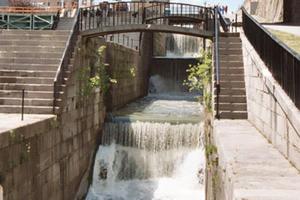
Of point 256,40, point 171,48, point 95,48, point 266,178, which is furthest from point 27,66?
point 171,48

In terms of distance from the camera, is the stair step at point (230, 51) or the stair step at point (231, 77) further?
A: the stair step at point (230, 51)

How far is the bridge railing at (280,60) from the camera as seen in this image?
307 inches

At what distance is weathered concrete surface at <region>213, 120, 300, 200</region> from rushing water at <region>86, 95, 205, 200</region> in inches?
230

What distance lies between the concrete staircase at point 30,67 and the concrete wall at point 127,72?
446 centimetres

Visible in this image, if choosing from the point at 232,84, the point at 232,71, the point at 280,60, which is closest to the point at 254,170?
the point at 280,60

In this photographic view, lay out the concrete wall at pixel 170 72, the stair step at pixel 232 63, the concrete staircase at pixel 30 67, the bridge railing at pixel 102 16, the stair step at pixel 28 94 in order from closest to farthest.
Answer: the concrete staircase at pixel 30 67 → the stair step at pixel 28 94 → the stair step at pixel 232 63 → the bridge railing at pixel 102 16 → the concrete wall at pixel 170 72

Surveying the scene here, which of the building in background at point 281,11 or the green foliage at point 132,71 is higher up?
the building in background at point 281,11

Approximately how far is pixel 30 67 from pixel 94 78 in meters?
2.55

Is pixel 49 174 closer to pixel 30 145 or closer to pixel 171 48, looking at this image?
pixel 30 145

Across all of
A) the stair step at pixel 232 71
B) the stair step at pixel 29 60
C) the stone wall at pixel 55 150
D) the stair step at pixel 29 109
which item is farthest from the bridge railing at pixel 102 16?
the stair step at pixel 29 109

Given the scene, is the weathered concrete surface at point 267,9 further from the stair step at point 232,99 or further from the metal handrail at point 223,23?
the stair step at point 232,99

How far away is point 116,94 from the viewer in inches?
901

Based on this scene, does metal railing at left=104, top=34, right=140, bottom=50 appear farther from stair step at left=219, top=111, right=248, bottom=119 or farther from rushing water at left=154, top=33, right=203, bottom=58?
stair step at left=219, top=111, right=248, bottom=119

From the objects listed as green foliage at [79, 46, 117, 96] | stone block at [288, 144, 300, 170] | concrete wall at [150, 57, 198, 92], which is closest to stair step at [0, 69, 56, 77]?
green foliage at [79, 46, 117, 96]
